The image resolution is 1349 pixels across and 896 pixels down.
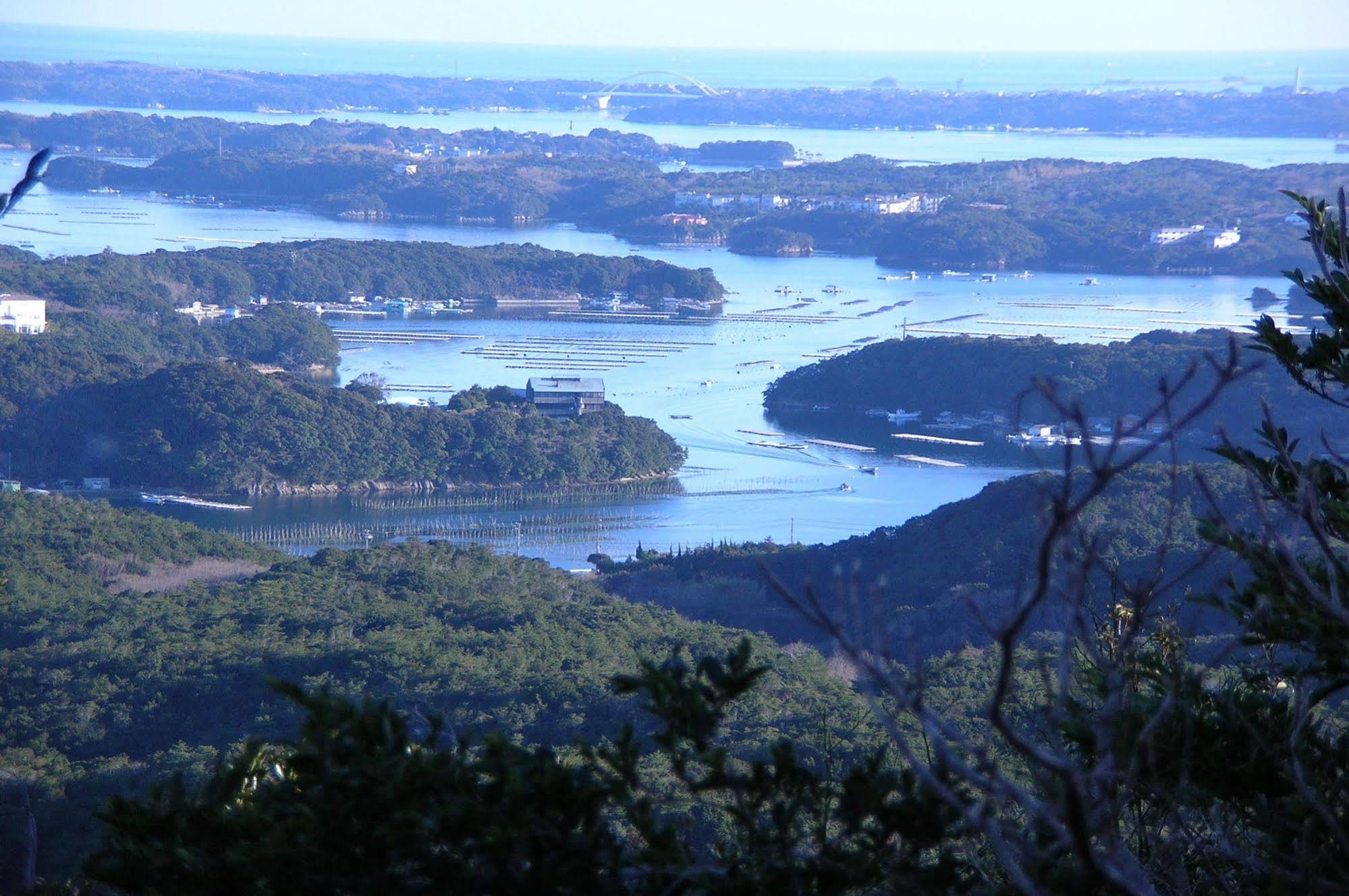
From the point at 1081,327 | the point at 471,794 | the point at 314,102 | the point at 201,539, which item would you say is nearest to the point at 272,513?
the point at 201,539

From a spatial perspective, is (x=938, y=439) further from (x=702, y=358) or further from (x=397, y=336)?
(x=397, y=336)

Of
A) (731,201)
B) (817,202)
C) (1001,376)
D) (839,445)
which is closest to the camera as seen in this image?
(839,445)

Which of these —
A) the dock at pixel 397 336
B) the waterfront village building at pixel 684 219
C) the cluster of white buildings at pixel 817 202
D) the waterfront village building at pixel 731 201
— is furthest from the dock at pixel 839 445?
the waterfront village building at pixel 731 201

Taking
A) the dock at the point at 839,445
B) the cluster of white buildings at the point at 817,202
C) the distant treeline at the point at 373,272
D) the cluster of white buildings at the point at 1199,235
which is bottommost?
the dock at the point at 839,445

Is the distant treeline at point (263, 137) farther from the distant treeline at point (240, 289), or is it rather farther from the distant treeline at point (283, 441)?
the distant treeline at point (283, 441)

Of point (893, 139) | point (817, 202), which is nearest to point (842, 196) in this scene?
point (817, 202)

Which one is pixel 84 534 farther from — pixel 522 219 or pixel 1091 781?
pixel 522 219
